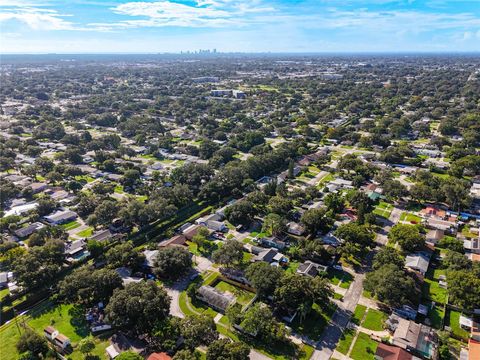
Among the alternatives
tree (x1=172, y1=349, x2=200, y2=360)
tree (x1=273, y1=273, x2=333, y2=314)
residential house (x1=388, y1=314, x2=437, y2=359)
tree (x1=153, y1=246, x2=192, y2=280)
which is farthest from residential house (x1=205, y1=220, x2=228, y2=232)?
residential house (x1=388, y1=314, x2=437, y2=359)

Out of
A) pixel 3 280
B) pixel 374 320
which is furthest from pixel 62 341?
pixel 374 320

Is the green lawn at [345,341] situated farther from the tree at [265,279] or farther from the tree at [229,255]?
the tree at [229,255]

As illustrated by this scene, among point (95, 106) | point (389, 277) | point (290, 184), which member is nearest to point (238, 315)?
point (389, 277)

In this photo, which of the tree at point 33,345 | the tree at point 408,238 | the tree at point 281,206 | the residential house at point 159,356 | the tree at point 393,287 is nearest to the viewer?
the residential house at point 159,356

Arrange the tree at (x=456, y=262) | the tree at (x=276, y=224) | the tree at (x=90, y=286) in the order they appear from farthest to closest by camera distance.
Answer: the tree at (x=276, y=224)
the tree at (x=456, y=262)
the tree at (x=90, y=286)

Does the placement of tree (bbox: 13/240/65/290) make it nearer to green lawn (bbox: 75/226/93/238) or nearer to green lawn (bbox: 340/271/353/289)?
green lawn (bbox: 75/226/93/238)

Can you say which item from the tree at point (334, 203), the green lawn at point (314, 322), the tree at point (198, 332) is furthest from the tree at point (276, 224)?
the tree at point (198, 332)
